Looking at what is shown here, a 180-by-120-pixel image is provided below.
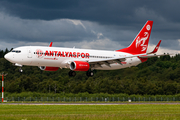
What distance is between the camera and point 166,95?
121812 mm

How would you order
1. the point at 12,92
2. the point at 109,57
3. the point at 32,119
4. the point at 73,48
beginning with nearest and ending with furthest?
the point at 32,119
the point at 73,48
the point at 109,57
the point at 12,92

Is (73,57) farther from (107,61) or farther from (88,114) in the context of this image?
(88,114)

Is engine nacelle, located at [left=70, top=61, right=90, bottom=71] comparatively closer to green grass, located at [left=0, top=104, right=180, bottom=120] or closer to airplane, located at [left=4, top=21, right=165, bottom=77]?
airplane, located at [left=4, top=21, right=165, bottom=77]

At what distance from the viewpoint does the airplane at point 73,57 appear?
191 ft

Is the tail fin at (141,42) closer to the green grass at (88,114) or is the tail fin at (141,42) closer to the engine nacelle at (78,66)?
the engine nacelle at (78,66)

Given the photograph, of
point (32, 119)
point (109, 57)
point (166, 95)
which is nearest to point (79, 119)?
point (32, 119)

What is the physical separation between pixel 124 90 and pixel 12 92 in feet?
139

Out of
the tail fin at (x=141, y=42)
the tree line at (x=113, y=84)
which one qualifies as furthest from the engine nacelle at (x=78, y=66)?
the tree line at (x=113, y=84)

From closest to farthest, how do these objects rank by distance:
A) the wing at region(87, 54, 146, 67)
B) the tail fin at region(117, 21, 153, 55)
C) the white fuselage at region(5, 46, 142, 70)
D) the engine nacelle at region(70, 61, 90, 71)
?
the white fuselage at region(5, 46, 142, 70) → the engine nacelle at region(70, 61, 90, 71) → the wing at region(87, 54, 146, 67) → the tail fin at region(117, 21, 153, 55)

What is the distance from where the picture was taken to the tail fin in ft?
250

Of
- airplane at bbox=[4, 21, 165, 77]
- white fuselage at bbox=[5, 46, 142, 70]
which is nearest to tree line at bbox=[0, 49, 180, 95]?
airplane at bbox=[4, 21, 165, 77]

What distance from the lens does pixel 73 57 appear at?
6325 cm

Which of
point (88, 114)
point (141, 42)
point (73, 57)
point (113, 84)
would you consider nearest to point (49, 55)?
point (73, 57)

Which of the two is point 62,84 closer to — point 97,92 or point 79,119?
point 97,92
